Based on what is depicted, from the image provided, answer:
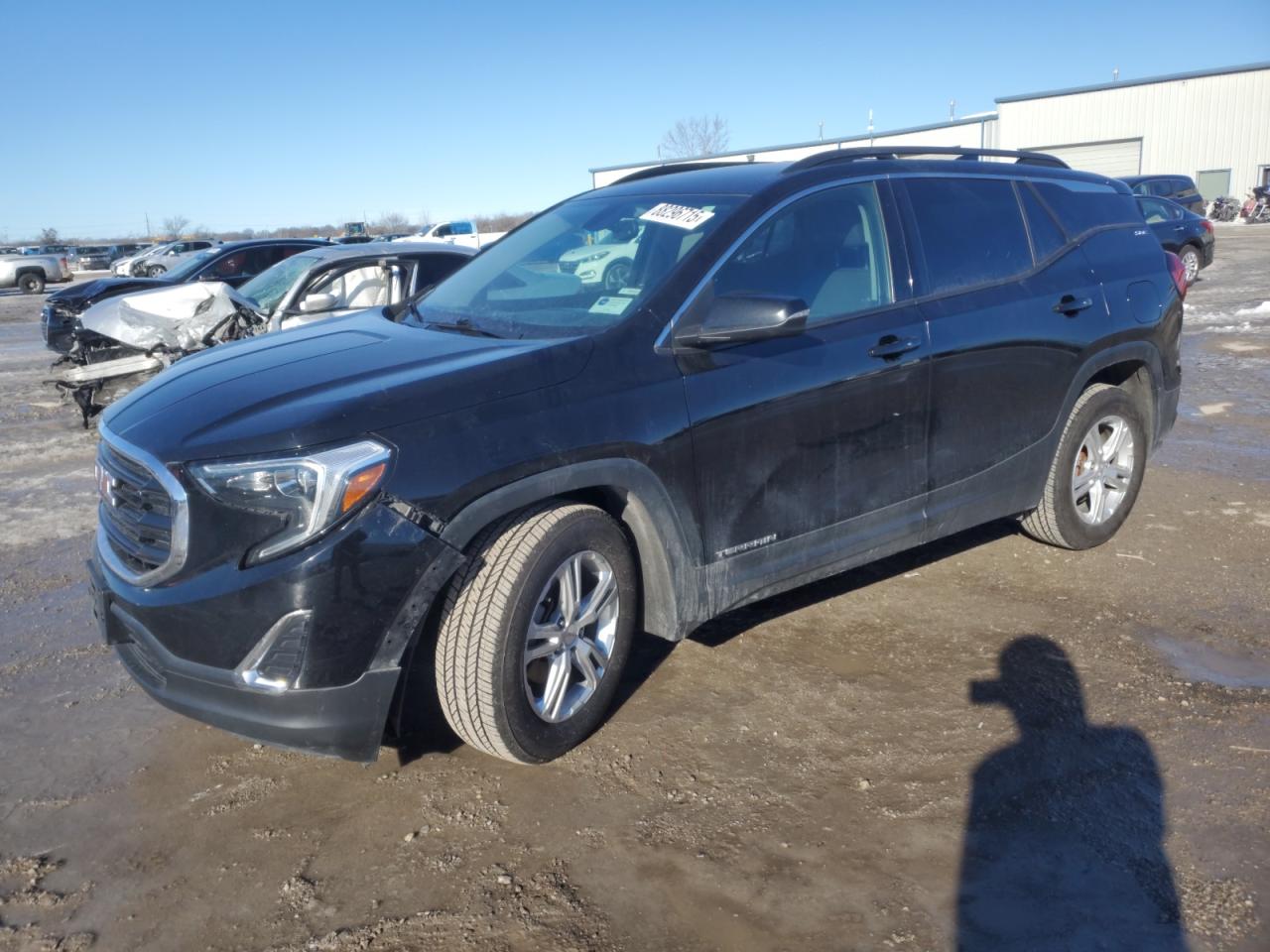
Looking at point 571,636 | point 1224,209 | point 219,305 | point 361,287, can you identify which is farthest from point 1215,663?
point 1224,209

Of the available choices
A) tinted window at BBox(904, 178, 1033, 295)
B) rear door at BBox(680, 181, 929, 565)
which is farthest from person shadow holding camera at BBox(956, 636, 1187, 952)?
tinted window at BBox(904, 178, 1033, 295)

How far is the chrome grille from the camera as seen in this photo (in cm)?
285

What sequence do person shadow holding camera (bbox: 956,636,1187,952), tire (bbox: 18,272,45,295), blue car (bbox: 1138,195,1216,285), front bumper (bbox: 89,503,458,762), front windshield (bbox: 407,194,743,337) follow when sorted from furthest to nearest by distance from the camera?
tire (bbox: 18,272,45,295) < blue car (bbox: 1138,195,1216,285) < front windshield (bbox: 407,194,743,337) < front bumper (bbox: 89,503,458,762) < person shadow holding camera (bbox: 956,636,1187,952)

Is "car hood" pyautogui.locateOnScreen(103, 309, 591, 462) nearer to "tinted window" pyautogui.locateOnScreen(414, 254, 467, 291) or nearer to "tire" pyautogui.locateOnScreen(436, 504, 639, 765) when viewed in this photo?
"tire" pyautogui.locateOnScreen(436, 504, 639, 765)

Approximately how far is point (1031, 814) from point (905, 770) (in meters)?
0.40

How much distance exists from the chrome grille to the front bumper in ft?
0.30

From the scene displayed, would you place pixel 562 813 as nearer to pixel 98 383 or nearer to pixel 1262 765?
pixel 1262 765

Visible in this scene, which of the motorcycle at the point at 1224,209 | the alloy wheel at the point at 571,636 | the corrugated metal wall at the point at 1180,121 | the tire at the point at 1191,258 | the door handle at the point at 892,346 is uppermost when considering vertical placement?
the corrugated metal wall at the point at 1180,121

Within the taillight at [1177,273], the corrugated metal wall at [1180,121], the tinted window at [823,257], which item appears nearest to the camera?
the tinted window at [823,257]

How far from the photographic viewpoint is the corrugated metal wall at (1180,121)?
137 feet

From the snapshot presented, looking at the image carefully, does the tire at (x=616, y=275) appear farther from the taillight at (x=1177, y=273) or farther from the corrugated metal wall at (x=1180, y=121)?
the corrugated metal wall at (x=1180, y=121)

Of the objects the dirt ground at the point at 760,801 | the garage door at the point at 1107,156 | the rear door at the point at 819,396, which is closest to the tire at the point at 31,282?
the dirt ground at the point at 760,801

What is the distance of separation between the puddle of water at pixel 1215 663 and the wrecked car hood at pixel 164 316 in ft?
24.2

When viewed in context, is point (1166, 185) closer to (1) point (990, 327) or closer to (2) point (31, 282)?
(1) point (990, 327)
